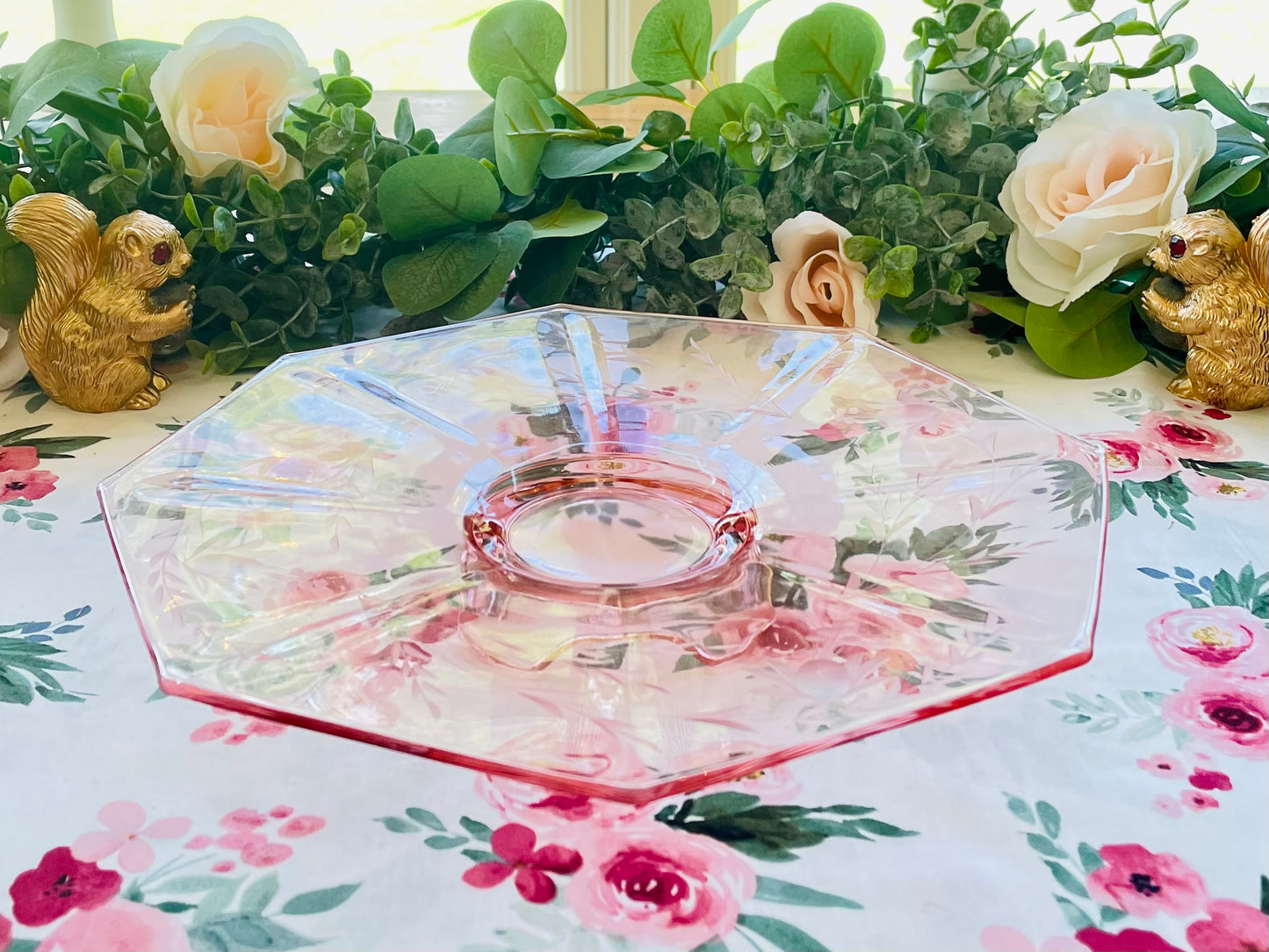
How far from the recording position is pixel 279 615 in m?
0.44

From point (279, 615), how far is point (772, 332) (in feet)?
1.23

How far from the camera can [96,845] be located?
444 millimetres

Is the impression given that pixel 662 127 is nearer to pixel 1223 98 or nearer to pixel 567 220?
pixel 567 220

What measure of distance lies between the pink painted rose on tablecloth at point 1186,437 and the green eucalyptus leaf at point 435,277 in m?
0.49

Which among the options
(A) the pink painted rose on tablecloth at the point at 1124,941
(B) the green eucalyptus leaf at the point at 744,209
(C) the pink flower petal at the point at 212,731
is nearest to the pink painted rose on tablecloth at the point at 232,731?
(C) the pink flower petal at the point at 212,731

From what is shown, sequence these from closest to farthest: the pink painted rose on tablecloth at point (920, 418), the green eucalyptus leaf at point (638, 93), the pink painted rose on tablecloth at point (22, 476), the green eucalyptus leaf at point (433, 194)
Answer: the pink painted rose on tablecloth at point (920, 418)
the pink painted rose on tablecloth at point (22, 476)
the green eucalyptus leaf at point (433, 194)
the green eucalyptus leaf at point (638, 93)

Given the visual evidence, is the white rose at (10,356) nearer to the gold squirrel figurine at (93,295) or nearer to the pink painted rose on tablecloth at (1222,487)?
the gold squirrel figurine at (93,295)

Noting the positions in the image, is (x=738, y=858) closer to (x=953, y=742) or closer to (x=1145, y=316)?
(x=953, y=742)

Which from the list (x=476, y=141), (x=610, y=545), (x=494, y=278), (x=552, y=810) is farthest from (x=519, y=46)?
(x=552, y=810)

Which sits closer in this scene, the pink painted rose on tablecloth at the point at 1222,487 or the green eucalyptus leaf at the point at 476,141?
the pink painted rose on tablecloth at the point at 1222,487

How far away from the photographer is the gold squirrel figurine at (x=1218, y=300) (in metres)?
0.81

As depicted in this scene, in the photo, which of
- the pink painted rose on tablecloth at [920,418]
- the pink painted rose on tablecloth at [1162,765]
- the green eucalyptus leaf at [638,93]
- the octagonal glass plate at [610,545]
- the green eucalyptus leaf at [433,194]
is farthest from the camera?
the green eucalyptus leaf at [638,93]

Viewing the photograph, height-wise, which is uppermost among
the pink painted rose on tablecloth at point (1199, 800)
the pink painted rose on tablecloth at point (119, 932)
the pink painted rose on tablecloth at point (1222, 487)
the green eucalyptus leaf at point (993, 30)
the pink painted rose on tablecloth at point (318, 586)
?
the green eucalyptus leaf at point (993, 30)

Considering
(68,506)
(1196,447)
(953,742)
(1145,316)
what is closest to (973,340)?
(1145,316)
